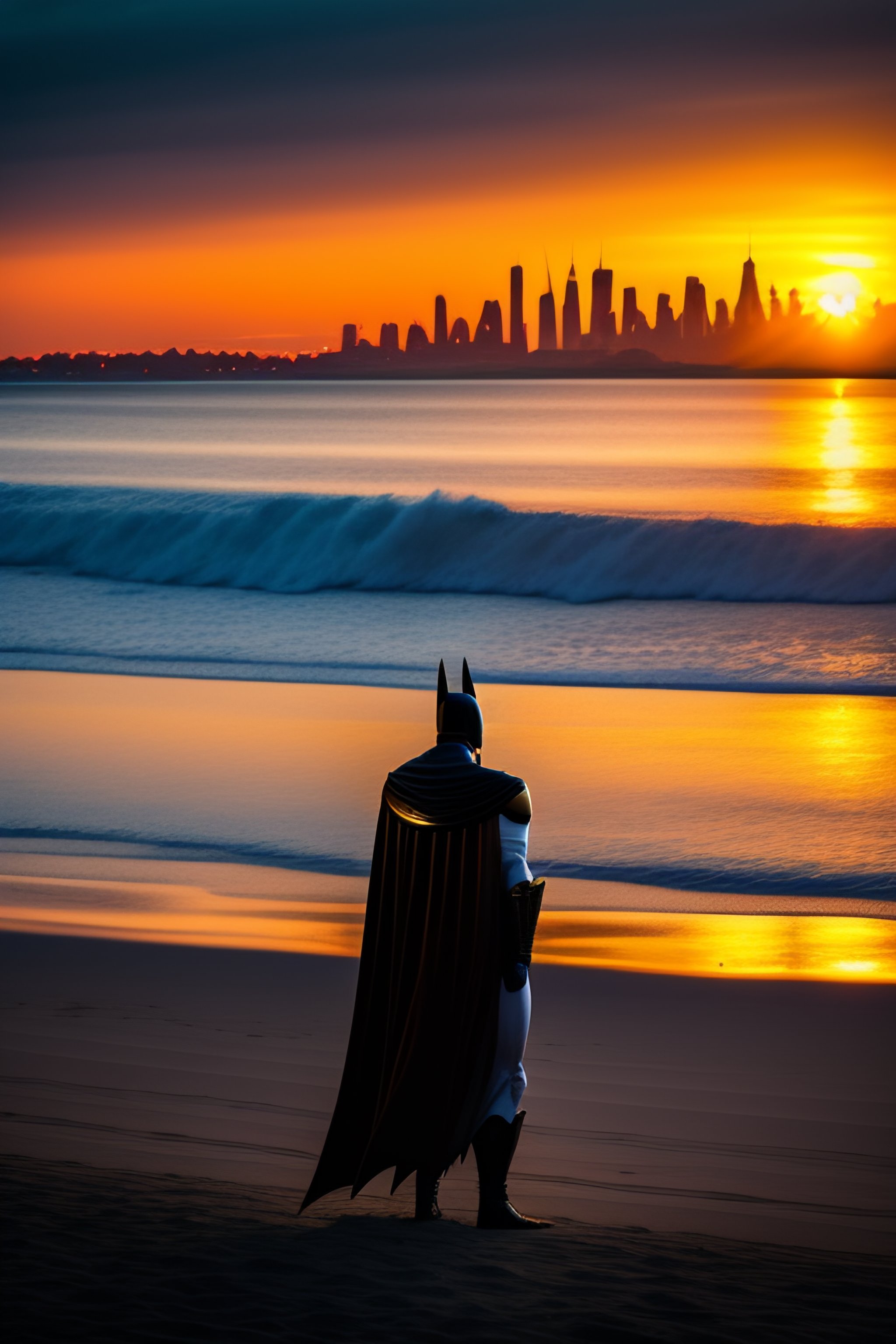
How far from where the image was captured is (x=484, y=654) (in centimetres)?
2109

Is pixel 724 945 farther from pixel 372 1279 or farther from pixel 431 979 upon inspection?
pixel 372 1279

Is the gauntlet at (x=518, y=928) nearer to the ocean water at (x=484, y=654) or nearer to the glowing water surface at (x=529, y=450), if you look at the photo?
the ocean water at (x=484, y=654)

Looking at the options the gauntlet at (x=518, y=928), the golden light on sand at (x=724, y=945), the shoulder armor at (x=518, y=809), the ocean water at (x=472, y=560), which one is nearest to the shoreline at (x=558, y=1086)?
the golden light on sand at (x=724, y=945)

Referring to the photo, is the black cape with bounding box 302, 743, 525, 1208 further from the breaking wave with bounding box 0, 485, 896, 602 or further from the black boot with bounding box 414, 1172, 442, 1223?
the breaking wave with bounding box 0, 485, 896, 602

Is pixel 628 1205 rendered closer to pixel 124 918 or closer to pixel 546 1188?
pixel 546 1188

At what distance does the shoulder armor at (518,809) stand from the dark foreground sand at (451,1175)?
1209mm

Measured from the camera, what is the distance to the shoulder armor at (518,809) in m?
4.07

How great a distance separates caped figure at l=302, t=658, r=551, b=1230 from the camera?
408cm

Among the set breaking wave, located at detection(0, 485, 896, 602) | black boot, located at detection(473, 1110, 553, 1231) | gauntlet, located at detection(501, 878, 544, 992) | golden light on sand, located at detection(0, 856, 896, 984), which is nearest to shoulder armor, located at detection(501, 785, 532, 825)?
gauntlet, located at detection(501, 878, 544, 992)

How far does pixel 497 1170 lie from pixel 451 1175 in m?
0.87

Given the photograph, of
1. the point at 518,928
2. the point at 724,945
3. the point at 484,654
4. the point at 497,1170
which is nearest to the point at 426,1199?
the point at 497,1170

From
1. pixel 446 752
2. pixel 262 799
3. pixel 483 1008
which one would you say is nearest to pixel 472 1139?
pixel 483 1008

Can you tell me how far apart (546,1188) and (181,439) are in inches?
3583

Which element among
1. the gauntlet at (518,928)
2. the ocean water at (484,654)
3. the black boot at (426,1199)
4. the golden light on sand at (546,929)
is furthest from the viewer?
the ocean water at (484,654)
